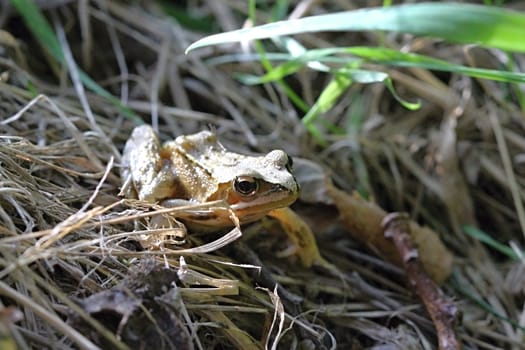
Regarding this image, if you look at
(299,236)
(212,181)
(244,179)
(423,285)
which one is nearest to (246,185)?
(244,179)

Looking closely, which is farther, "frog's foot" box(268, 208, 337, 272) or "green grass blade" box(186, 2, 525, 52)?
"frog's foot" box(268, 208, 337, 272)

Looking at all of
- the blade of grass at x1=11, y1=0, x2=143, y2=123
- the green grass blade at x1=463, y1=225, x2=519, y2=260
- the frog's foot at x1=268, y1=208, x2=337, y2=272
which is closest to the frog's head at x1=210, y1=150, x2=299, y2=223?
the frog's foot at x1=268, y1=208, x2=337, y2=272

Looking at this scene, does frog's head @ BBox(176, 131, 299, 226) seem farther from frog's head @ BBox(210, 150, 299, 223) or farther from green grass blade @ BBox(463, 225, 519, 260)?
green grass blade @ BBox(463, 225, 519, 260)

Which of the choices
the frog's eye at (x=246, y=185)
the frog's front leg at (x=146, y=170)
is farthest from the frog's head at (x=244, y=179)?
the frog's front leg at (x=146, y=170)

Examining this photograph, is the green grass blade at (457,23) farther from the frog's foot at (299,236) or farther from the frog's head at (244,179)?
the frog's foot at (299,236)

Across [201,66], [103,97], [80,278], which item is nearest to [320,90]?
[201,66]

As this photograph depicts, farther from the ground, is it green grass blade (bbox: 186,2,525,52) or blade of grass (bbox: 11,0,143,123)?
green grass blade (bbox: 186,2,525,52)
